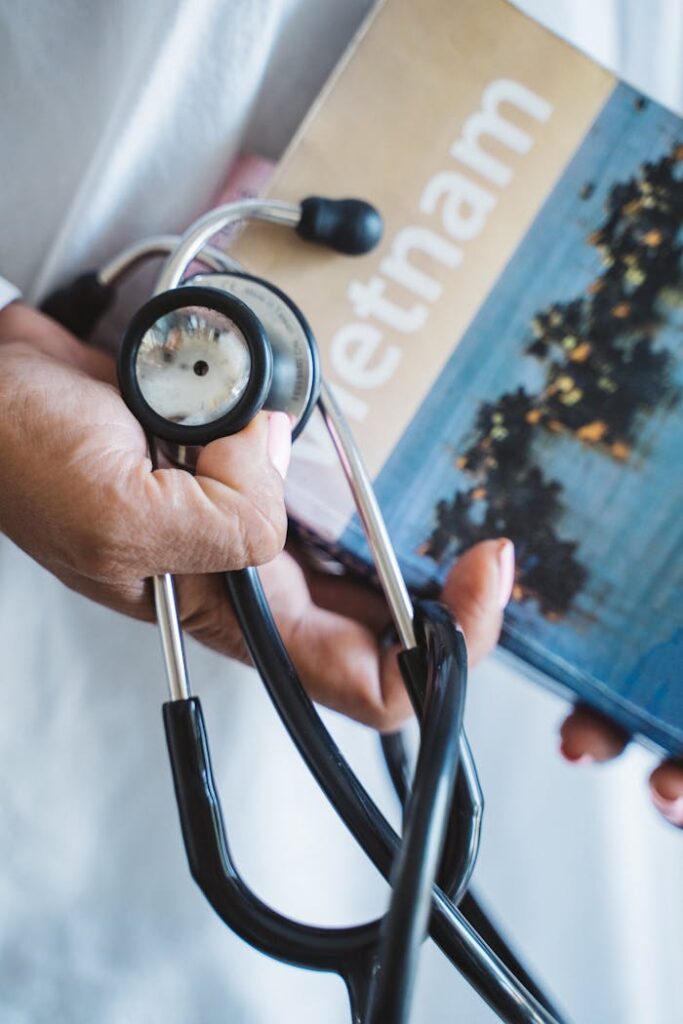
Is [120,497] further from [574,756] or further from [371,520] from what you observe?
[574,756]

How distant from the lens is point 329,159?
541 mm

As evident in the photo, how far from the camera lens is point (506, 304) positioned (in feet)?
1.79

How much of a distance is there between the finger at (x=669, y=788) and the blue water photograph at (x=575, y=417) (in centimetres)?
6

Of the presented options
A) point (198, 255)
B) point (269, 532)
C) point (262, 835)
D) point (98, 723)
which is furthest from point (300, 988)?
point (198, 255)

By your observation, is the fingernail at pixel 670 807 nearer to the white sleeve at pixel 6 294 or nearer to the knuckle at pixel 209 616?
the knuckle at pixel 209 616

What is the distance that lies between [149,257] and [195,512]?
226mm

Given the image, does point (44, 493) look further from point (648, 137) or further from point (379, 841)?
point (648, 137)

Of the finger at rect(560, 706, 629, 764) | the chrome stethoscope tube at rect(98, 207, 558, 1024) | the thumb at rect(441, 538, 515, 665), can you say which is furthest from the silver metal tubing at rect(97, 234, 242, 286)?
the finger at rect(560, 706, 629, 764)

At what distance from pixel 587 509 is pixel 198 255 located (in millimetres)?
274

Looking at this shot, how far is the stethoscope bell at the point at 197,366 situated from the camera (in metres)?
0.43

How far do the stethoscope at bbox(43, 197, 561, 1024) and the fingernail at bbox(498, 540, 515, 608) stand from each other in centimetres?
6

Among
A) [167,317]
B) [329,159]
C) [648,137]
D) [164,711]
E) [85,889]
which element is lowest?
[85,889]

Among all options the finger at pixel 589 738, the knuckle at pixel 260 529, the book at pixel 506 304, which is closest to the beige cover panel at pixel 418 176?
the book at pixel 506 304

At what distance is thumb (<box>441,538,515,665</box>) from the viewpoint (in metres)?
0.51
